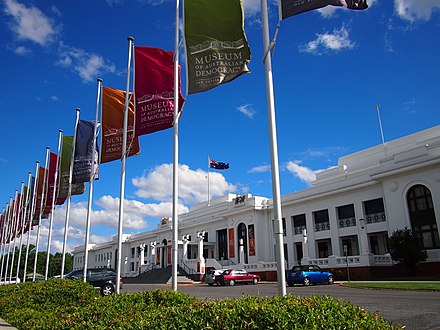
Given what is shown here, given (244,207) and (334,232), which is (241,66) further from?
(244,207)

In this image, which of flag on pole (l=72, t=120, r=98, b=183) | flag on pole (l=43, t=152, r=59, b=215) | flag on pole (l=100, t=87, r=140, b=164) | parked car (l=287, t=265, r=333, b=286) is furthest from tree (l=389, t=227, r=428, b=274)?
flag on pole (l=43, t=152, r=59, b=215)

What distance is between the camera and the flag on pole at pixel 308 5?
879 centimetres

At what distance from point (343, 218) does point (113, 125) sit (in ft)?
89.4

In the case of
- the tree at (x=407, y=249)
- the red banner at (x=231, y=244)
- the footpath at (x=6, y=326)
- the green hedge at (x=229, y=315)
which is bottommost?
the footpath at (x=6, y=326)

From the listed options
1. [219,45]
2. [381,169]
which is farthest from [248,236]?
[219,45]

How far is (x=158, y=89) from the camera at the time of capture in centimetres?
1488

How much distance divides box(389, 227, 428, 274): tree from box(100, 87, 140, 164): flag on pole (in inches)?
825

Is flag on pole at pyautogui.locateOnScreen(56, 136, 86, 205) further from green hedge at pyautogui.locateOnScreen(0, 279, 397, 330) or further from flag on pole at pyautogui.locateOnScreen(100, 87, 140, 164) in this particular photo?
green hedge at pyautogui.locateOnScreen(0, 279, 397, 330)

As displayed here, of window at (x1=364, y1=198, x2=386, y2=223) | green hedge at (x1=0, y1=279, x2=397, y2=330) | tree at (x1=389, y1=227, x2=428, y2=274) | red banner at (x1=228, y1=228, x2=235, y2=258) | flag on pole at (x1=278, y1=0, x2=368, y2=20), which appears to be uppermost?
flag on pole at (x1=278, y1=0, x2=368, y2=20)

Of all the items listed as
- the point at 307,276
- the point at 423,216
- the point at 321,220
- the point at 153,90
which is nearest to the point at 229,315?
the point at 153,90

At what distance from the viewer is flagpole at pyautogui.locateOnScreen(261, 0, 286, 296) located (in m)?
7.97

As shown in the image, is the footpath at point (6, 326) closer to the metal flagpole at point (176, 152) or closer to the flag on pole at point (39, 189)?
the metal flagpole at point (176, 152)

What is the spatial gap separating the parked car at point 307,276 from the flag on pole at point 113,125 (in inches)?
674

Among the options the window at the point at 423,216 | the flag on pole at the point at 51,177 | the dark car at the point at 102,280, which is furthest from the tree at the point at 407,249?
the flag on pole at the point at 51,177
